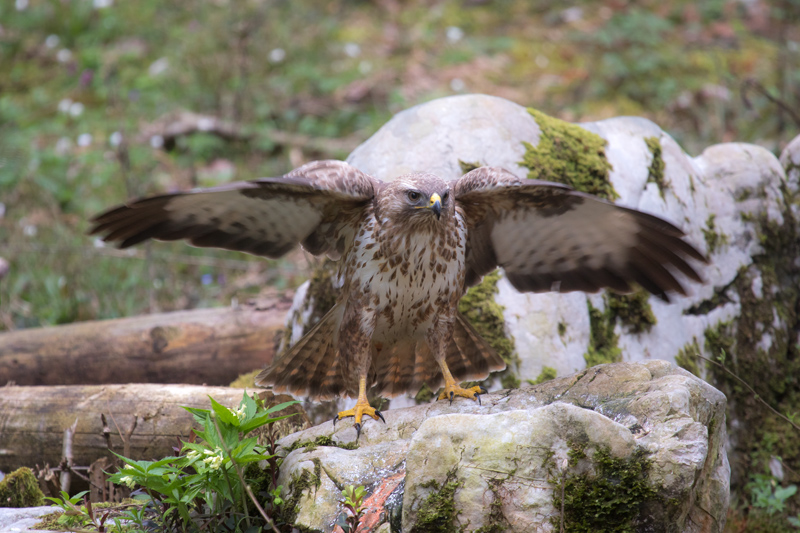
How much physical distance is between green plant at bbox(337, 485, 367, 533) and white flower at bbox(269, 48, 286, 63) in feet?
25.7

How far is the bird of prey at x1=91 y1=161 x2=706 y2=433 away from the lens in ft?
10.5

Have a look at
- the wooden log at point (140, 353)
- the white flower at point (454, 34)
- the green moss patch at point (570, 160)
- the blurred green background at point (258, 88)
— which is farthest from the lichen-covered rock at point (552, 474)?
the white flower at point (454, 34)

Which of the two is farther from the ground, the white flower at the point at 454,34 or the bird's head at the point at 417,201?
the white flower at the point at 454,34

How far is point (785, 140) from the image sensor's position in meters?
6.98

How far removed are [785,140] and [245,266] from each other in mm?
5503

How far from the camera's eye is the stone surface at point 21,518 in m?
2.68

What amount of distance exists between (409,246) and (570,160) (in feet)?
5.35

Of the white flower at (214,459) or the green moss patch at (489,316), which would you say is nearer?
the white flower at (214,459)

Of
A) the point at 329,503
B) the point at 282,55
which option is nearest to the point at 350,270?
the point at 329,503

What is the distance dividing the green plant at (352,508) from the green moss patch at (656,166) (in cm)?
297

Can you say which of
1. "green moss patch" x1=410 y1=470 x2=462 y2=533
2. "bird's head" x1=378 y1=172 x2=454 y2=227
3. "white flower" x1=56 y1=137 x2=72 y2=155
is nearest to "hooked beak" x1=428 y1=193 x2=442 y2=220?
"bird's head" x1=378 y1=172 x2=454 y2=227

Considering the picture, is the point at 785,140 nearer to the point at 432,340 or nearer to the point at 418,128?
the point at 418,128

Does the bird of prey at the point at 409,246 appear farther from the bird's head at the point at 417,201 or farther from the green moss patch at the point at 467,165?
the green moss patch at the point at 467,165

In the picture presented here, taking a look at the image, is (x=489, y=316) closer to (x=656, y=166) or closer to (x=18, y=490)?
(x=656, y=166)
